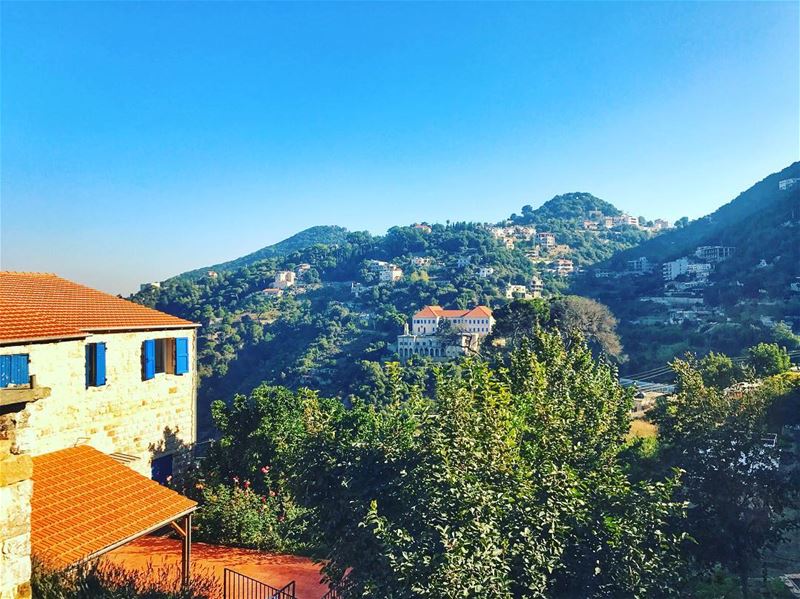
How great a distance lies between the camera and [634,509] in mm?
7414

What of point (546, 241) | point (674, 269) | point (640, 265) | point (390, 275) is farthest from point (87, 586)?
point (546, 241)

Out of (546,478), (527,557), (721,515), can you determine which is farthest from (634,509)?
(721,515)

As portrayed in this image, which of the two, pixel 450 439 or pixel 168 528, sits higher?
pixel 450 439

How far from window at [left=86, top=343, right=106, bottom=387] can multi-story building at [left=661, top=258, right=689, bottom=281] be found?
4382 inches

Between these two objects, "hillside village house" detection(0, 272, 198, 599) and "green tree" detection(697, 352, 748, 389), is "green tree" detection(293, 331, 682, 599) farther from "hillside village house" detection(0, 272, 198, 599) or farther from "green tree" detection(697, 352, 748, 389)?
"green tree" detection(697, 352, 748, 389)

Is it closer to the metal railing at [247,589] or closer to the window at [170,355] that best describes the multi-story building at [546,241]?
the window at [170,355]

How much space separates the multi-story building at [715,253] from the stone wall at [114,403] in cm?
10533

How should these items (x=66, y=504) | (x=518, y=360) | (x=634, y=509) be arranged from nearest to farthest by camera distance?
(x=634, y=509), (x=66, y=504), (x=518, y=360)

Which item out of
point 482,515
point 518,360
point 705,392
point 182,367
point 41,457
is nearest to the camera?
point 482,515

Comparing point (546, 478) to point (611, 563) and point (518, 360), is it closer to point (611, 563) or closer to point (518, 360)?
point (611, 563)

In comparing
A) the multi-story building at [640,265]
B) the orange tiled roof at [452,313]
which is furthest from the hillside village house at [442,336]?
the multi-story building at [640,265]

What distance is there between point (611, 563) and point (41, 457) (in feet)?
34.7

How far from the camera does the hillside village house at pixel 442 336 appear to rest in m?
93.4

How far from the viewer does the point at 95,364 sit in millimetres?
11797
